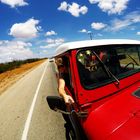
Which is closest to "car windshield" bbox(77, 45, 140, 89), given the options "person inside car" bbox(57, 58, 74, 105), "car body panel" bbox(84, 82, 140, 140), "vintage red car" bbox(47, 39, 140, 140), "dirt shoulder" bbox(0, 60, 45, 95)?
"vintage red car" bbox(47, 39, 140, 140)

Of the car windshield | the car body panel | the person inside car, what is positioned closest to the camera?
the car body panel

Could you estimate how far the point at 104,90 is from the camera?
310cm

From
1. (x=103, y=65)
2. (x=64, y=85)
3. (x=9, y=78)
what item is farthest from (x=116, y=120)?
(x=9, y=78)

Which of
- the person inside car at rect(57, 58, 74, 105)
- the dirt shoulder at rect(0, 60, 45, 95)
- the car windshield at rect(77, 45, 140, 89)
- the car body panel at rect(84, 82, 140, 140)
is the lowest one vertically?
the dirt shoulder at rect(0, 60, 45, 95)

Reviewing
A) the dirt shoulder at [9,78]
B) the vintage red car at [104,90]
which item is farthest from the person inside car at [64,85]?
the dirt shoulder at [9,78]

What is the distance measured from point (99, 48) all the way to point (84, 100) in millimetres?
807

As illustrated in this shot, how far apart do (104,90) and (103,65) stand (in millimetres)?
401

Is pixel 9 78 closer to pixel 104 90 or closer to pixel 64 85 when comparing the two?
pixel 64 85

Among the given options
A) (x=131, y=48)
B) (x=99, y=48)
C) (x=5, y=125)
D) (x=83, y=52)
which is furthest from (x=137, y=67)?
(x=5, y=125)

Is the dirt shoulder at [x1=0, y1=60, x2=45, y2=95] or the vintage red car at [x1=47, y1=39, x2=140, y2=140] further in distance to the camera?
the dirt shoulder at [x1=0, y1=60, x2=45, y2=95]

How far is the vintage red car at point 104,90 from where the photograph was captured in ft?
7.41

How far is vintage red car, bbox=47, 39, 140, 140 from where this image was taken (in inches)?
89.0

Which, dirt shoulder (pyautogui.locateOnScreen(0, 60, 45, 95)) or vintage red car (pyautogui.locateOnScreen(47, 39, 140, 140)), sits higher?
vintage red car (pyautogui.locateOnScreen(47, 39, 140, 140))

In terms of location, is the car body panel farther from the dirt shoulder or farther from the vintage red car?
the dirt shoulder
